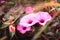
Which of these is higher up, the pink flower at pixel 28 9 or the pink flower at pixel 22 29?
the pink flower at pixel 28 9

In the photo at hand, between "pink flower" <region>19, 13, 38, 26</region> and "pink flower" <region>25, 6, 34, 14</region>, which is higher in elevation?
"pink flower" <region>25, 6, 34, 14</region>

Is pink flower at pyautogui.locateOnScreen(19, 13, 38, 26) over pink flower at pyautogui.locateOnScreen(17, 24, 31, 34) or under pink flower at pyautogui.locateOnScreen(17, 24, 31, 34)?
over

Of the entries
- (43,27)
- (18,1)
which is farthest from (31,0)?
(43,27)

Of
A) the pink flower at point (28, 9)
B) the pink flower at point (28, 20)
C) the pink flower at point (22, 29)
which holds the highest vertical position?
the pink flower at point (28, 9)

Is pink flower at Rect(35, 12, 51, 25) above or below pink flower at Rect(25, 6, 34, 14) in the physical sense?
below

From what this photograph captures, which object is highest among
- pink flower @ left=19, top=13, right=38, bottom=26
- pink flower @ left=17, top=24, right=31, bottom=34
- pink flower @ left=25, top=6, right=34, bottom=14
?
pink flower @ left=25, top=6, right=34, bottom=14

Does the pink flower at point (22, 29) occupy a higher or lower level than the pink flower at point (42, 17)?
lower

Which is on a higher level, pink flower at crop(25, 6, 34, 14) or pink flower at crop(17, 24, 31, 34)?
pink flower at crop(25, 6, 34, 14)

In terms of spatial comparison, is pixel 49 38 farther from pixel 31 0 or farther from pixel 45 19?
pixel 31 0
